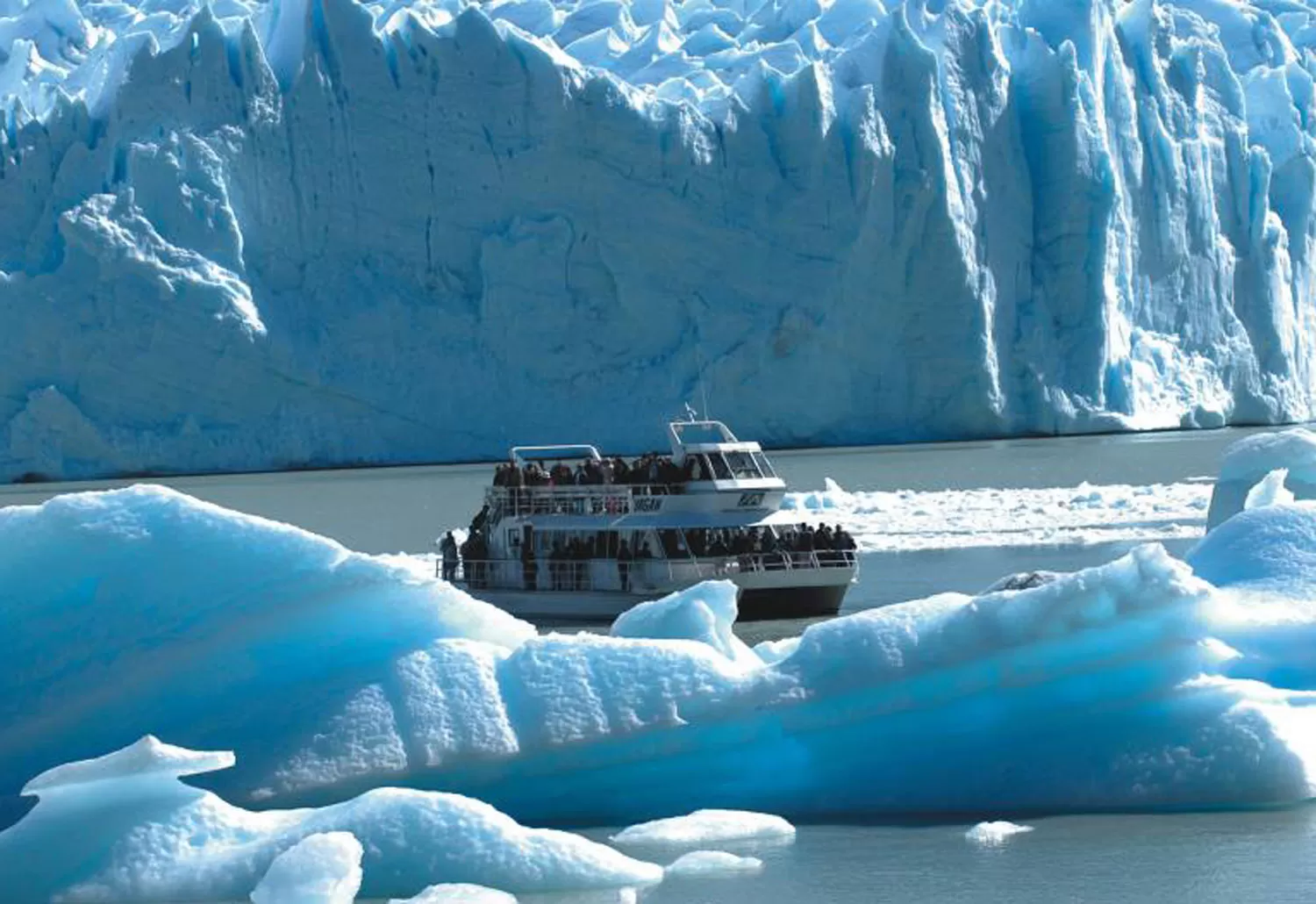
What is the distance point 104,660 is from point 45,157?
26689 mm

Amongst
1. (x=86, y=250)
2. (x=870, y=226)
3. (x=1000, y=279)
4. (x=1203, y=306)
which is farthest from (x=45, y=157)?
(x=1203, y=306)

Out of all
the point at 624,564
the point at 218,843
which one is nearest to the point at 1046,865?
the point at 218,843

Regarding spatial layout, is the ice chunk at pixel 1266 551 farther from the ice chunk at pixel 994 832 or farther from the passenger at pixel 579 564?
the passenger at pixel 579 564

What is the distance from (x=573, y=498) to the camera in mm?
16375

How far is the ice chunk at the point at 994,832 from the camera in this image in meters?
6.48

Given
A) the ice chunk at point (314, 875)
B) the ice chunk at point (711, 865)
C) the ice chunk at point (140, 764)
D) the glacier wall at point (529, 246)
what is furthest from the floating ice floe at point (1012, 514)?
the ice chunk at point (314, 875)

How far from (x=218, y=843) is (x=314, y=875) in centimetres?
77

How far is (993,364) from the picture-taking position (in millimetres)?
33750

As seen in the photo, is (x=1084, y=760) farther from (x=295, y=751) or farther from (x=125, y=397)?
(x=125, y=397)

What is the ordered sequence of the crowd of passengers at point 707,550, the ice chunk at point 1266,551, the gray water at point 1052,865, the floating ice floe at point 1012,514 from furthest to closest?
the floating ice floe at point 1012,514 < the crowd of passengers at point 707,550 < the ice chunk at point 1266,551 < the gray water at point 1052,865

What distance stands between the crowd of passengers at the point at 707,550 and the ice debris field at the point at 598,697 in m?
8.12

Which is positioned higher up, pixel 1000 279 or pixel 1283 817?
pixel 1000 279

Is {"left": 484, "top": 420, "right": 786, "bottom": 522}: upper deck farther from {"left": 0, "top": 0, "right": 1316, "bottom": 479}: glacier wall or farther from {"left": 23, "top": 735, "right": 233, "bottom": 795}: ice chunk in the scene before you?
{"left": 0, "top": 0, "right": 1316, "bottom": 479}: glacier wall

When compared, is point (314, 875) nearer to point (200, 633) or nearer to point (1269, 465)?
point (200, 633)
